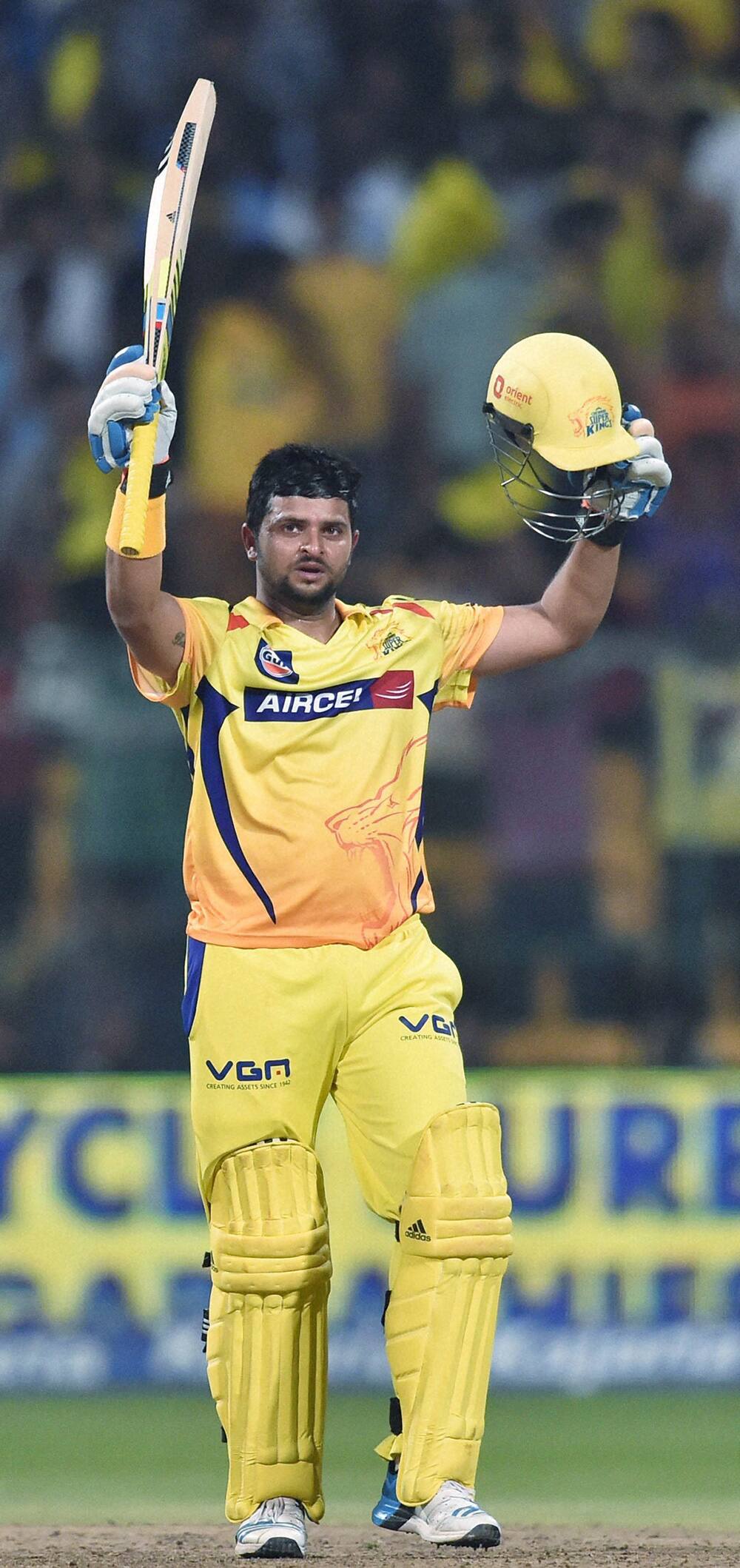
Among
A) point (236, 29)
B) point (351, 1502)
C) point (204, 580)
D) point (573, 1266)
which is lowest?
point (351, 1502)

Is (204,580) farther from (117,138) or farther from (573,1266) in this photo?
(573,1266)

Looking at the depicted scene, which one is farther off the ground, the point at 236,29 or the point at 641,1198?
the point at 236,29

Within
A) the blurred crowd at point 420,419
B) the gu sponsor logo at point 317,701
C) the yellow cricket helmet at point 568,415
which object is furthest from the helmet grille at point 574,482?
the blurred crowd at point 420,419

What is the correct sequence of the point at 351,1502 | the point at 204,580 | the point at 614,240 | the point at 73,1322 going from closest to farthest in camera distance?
the point at 351,1502, the point at 73,1322, the point at 204,580, the point at 614,240

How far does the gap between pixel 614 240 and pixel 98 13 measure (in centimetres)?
220

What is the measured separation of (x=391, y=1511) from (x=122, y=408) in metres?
1.89

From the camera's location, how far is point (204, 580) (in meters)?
7.39

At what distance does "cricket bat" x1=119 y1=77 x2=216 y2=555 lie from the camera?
3.63 metres

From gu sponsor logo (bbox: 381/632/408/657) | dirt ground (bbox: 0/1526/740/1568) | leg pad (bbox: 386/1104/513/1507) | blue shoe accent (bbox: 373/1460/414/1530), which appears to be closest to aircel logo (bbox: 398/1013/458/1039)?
leg pad (bbox: 386/1104/513/1507)

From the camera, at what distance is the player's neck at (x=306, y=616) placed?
3.72 m

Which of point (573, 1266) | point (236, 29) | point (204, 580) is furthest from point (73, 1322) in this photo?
point (236, 29)

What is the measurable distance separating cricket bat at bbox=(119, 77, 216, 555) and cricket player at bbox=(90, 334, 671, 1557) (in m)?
0.13

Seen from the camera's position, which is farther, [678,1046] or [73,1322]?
[678,1046]

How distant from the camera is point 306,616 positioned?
3721 mm
